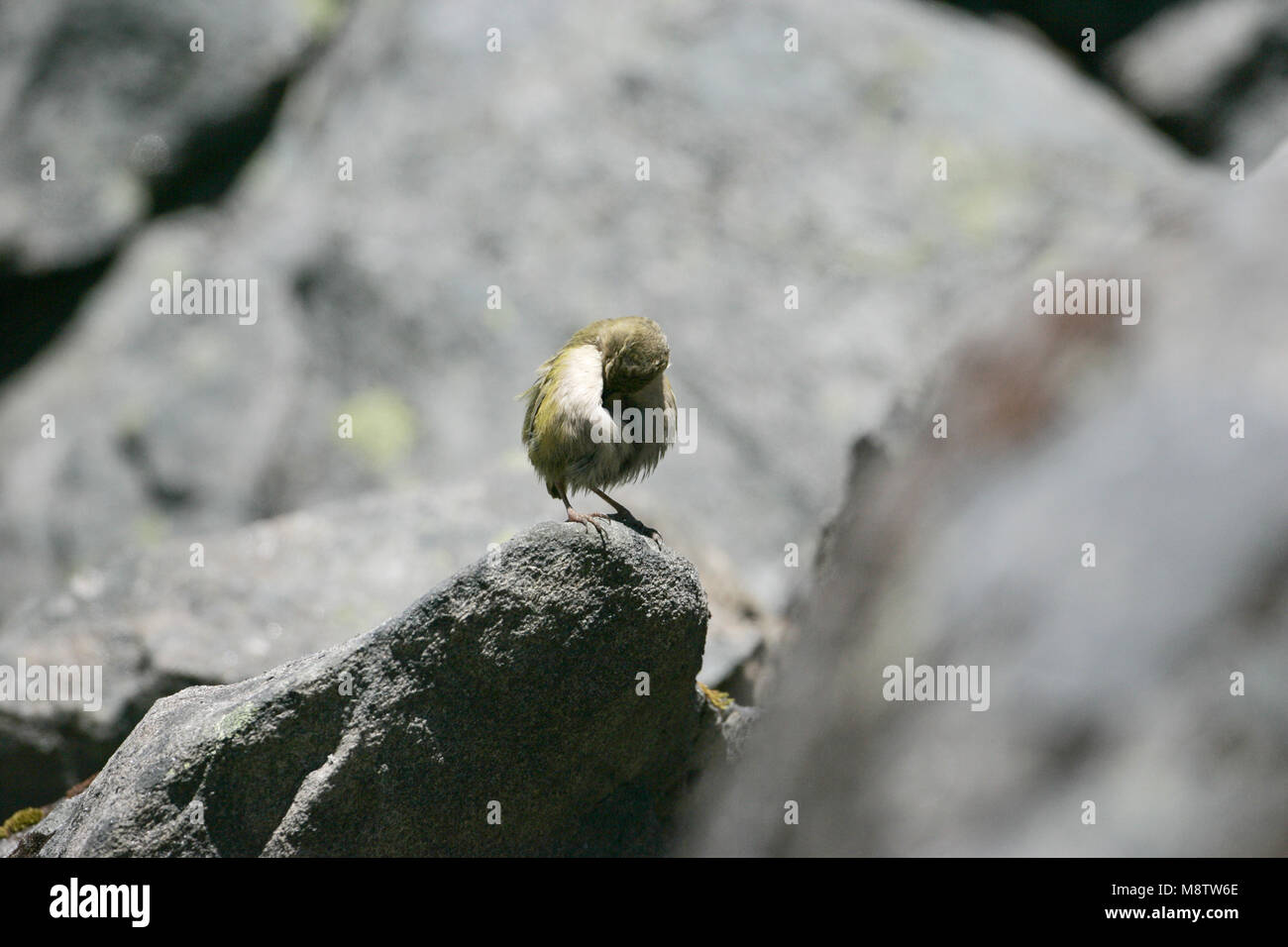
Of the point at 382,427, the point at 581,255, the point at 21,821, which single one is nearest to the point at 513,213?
the point at 581,255

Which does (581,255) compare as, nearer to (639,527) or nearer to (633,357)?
(633,357)

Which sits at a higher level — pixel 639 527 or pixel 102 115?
pixel 102 115

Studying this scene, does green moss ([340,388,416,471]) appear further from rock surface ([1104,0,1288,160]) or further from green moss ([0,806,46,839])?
rock surface ([1104,0,1288,160])

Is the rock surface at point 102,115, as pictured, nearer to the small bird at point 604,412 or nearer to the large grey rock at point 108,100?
the large grey rock at point 108,100

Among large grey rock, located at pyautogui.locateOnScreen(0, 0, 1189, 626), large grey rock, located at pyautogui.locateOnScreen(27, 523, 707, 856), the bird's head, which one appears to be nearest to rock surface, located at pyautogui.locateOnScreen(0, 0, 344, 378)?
large grey rock, located at pyautogui.locateOnScreen(0, 0, 1189, 626)

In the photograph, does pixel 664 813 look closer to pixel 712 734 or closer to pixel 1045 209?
pixel 712 734

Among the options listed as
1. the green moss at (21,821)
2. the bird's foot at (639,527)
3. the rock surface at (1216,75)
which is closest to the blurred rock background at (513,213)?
the rock surface at (1216,75)
